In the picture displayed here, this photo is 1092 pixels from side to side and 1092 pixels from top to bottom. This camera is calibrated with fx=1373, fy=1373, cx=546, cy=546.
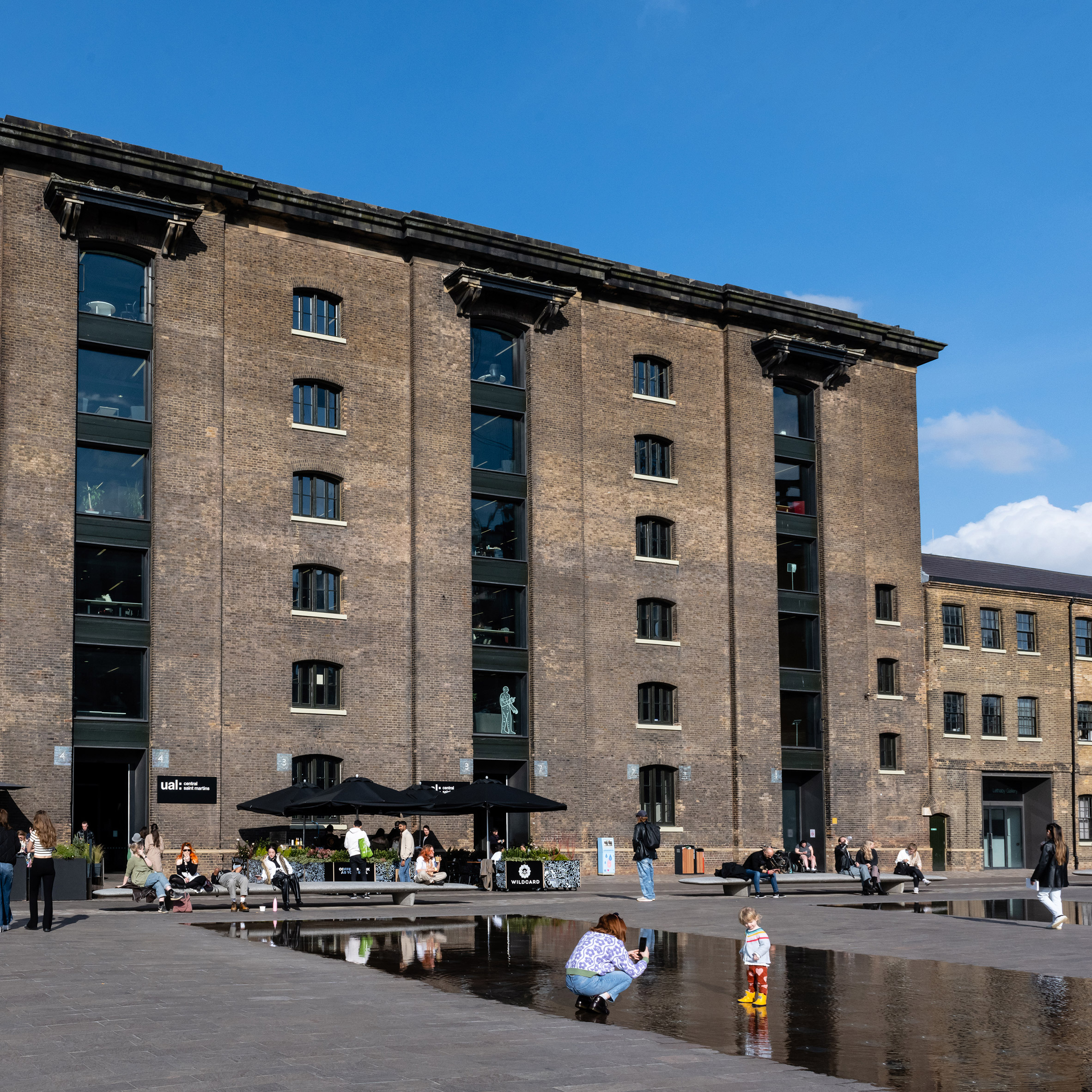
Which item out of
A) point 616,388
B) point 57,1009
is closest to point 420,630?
point 616,388

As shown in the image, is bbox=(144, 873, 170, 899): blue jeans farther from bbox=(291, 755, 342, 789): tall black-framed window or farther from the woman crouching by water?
the woman crouching by water

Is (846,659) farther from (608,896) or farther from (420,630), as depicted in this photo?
(608,896)

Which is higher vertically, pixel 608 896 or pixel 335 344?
pixel 335 344

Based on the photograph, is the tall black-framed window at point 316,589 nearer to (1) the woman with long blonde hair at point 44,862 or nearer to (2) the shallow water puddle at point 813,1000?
(1) the woman with long blonde hair at point 44,862

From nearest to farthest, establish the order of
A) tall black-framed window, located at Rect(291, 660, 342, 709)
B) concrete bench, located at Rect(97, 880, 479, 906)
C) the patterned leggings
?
1. the patterned leggings
2. concrete bench, located at Rect(97, 880, 479, 906)
3. tall black-framed window, located at Rect(291, 660, 342, 709)

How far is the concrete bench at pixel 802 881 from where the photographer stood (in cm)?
3200

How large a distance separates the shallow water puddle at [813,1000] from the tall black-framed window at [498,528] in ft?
67.4

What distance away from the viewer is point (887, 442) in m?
50.7

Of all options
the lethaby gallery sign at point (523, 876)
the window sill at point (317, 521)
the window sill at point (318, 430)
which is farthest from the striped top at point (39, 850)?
the window sill at point (318, 430)

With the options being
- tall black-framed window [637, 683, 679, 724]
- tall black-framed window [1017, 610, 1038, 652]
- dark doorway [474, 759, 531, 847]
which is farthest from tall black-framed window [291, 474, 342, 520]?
tall black-framed window [1017, 610, 1038, 652]

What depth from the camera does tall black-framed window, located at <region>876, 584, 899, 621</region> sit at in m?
49.5

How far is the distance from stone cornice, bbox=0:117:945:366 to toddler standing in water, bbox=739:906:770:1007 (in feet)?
95.0

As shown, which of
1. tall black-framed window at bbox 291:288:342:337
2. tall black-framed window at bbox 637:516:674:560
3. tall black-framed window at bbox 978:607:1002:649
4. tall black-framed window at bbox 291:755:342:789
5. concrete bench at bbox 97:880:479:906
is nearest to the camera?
concrete bench at bbox 97:880:479:906

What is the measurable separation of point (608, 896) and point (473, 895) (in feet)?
10.4
